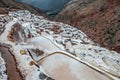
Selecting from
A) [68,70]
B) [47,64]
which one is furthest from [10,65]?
[68,70]

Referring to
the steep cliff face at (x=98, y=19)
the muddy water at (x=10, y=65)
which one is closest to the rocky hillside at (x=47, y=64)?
the muddy water at (x=10, y=65)

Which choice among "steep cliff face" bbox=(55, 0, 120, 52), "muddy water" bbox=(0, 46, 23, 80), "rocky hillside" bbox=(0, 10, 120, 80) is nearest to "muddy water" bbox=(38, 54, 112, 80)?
"rocky hillside" bbox=(0, 10, 120, 80)

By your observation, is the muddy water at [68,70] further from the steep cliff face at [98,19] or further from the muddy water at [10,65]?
the steep cliff face at [98,19]

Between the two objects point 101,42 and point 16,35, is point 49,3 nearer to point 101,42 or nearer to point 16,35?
point 101,42

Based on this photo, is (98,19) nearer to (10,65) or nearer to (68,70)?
(10,65)

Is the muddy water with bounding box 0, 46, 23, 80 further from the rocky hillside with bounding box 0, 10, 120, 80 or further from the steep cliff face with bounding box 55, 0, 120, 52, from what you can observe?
the steep cliff face with bounding box 55, 0, 120, 52
